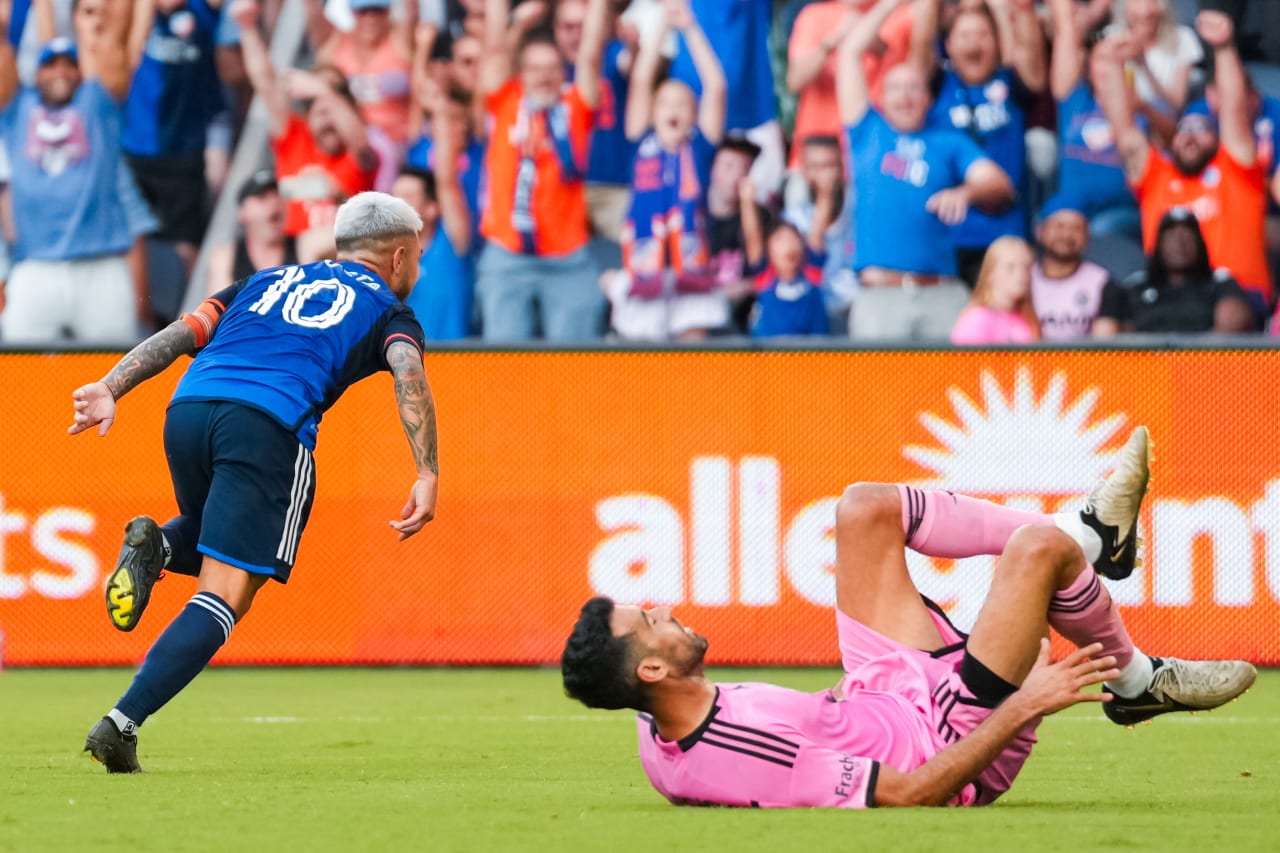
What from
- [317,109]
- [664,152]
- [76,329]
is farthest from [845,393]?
[76,329]

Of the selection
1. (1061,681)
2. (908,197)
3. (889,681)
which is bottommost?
(889,681)

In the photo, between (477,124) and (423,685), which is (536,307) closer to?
(477,124)

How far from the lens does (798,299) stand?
12328 millimetres

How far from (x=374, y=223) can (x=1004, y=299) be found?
20.5ft

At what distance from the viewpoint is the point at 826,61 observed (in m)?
12.8

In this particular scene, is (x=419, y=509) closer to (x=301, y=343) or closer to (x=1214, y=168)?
(x=301, y=343)

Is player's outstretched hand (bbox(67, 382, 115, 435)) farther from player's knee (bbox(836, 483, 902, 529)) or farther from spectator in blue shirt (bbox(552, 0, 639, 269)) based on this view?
spectator in blue shirt (bbox(552, 0, 639, 269))

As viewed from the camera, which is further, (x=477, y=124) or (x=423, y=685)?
(x=477, y=124)

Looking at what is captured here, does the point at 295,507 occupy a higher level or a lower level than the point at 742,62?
lower

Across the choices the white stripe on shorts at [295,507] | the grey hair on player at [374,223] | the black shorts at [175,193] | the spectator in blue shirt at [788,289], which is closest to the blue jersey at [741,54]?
the spectator in blue shirt at [788,289]

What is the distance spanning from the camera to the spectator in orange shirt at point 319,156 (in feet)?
42.8

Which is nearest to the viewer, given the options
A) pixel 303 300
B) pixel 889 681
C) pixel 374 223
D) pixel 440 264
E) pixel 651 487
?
pixel 889 681

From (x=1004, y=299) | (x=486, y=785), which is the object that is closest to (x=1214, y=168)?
(x=1004, y=299)

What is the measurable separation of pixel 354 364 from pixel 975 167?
22.2 feet
